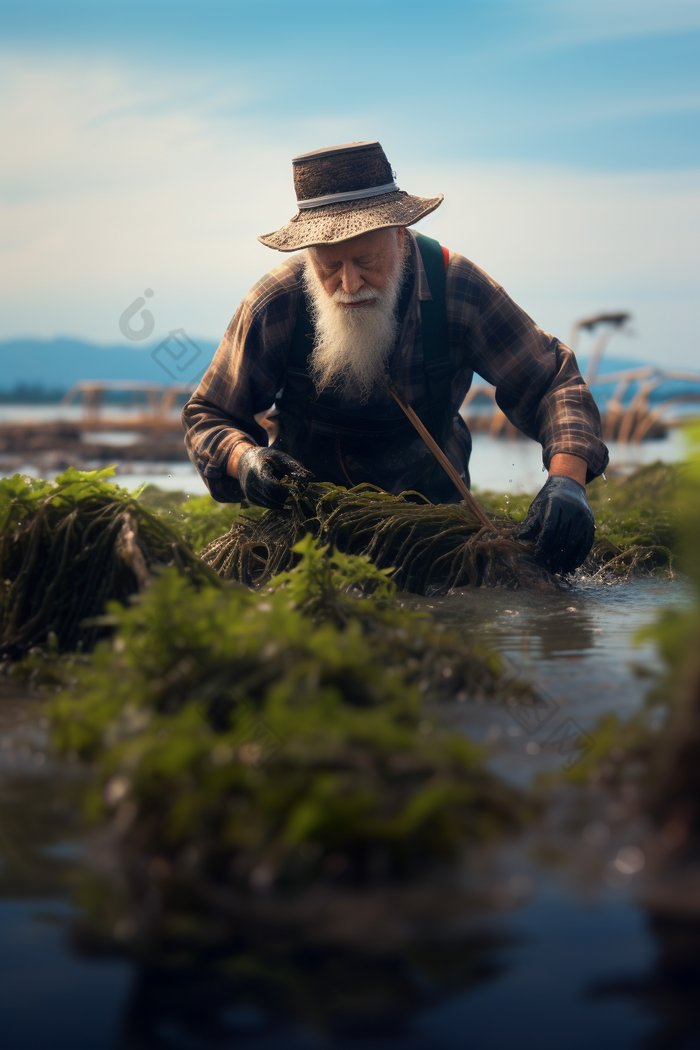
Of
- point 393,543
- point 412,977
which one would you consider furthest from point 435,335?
point 412,977

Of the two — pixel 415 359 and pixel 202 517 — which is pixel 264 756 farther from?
pixel 202 517

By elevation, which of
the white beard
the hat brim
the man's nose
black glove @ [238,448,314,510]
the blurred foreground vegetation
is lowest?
black glove @ [238,448,314,510]

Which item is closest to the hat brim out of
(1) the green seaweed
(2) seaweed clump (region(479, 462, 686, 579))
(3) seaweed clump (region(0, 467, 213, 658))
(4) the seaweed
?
(4) the seaweed

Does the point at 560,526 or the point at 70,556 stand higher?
the point at 70,556

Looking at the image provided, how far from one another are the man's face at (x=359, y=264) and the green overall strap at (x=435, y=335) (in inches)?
9.5

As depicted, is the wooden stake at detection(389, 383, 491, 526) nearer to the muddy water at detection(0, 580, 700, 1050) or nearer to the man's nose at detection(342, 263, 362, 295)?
the man's nose at detection(342, 263, 362, 295)

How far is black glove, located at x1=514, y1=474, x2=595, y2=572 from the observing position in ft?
14.7

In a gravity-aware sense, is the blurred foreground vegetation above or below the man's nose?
below

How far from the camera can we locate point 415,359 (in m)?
5.24

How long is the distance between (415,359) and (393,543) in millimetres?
1107

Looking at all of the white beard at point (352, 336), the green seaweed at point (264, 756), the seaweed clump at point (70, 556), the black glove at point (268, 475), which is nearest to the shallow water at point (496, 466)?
the white beard at point (352, 336)

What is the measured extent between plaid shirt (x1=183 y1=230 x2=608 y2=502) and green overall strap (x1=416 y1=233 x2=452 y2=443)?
34mm

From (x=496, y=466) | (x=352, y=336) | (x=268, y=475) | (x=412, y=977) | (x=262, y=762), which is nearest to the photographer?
(x=412, y=977)

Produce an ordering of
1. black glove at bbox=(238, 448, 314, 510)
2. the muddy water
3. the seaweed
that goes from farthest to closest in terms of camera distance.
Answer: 1. the seaweed
2. black glove at bbox=(238, 448, 314, 510)
3. the muddy water
